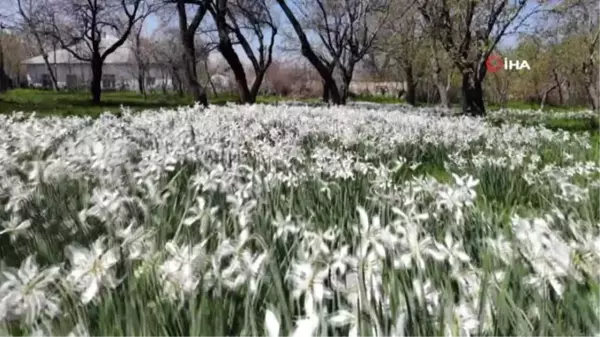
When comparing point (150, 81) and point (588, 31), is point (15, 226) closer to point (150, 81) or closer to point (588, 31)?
point (588, 31)

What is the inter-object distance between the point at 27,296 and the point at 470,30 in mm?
16914

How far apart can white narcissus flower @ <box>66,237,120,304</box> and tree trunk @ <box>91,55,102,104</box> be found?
85.2 feet

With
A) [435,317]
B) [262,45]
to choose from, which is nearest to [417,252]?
[435,317]

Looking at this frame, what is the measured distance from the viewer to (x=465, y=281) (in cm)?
169

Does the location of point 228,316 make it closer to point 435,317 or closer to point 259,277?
point 259,277

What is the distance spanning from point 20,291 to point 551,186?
3858 mm

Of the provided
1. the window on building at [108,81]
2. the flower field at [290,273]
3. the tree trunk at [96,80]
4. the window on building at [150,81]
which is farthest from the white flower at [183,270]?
the window on building at [108,81]

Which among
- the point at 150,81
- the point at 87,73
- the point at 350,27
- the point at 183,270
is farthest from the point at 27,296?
the point at 87,73

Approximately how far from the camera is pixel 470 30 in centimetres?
1666

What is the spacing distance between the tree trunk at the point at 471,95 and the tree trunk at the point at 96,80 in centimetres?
1699

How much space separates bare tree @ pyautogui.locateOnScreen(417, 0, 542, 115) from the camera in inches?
609

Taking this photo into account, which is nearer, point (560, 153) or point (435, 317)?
point (435, 317)

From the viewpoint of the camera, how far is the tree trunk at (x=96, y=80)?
88.7 ft

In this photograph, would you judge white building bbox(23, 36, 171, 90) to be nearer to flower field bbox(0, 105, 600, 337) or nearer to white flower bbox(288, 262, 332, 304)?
flower field bbox(0, 105, 600, 337)
